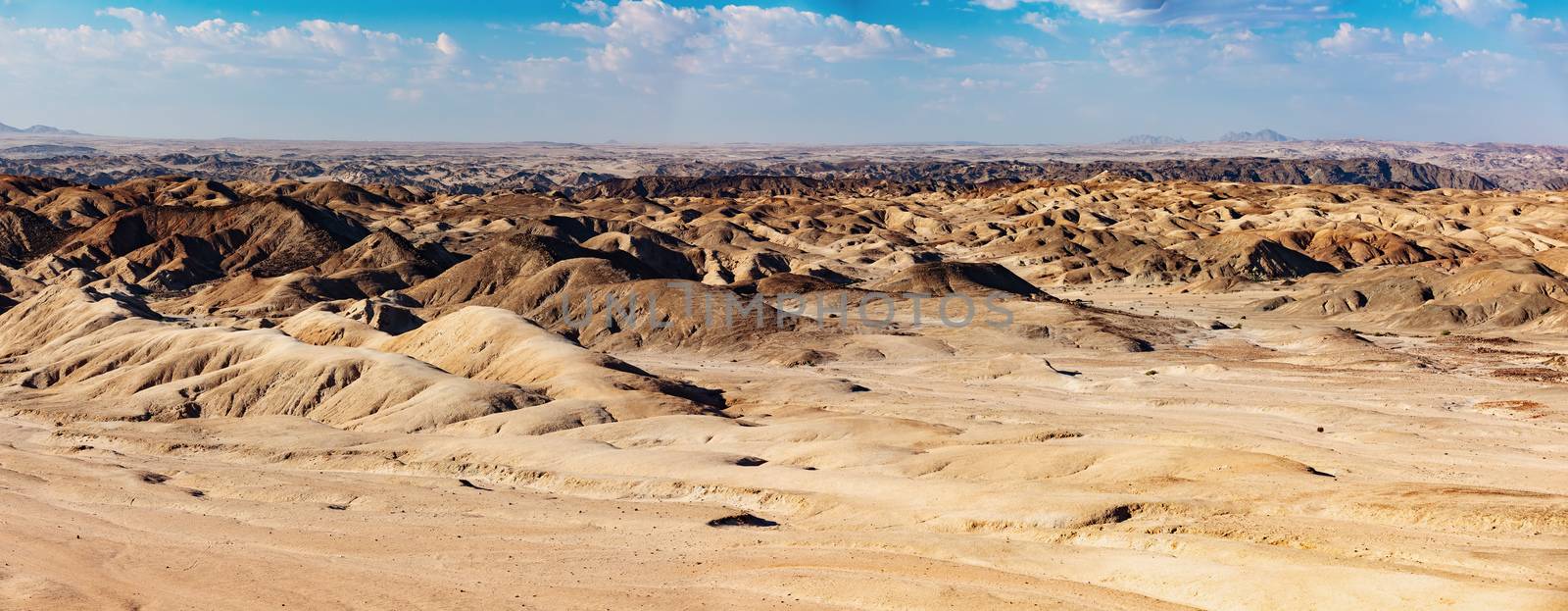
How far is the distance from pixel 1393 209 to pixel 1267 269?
187 ft

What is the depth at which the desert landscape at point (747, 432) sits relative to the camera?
24.9 metres

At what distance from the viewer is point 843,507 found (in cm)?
3175

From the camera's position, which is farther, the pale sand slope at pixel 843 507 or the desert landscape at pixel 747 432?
the desert landscape at pixel 747 432

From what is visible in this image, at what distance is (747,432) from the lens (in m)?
42.2

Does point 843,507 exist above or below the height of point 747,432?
above

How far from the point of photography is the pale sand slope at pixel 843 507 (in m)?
23.9

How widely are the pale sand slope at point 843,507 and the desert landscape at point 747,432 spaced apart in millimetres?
157

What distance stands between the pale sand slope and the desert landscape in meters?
0.16

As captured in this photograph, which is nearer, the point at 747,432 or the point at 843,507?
the point at 843,507

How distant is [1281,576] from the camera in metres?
22.9

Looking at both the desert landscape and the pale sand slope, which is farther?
the desert landscape

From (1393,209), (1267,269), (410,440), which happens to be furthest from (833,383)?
(1393,209)

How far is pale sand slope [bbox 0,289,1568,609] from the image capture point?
2392 cm

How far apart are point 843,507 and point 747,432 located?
10.9 meters
